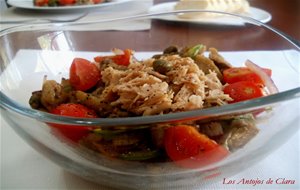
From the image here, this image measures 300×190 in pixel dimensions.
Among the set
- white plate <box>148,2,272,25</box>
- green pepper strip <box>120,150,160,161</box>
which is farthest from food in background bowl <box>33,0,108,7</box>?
green pepper strip <box>120,150,160,161</box>

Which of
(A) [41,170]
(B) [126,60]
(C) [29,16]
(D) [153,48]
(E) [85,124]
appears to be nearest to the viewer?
(E) [85,124]

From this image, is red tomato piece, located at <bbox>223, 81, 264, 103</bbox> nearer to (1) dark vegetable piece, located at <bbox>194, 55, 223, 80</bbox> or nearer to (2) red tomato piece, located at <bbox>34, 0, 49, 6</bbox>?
(1) dark vegetable piece, located at <bbox>194, 55, 223, 80</bbox>

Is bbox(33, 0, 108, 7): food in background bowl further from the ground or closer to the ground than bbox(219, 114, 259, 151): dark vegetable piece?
closer to the ground

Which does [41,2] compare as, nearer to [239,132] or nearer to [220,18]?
[220,18]

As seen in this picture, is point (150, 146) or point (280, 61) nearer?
point (150, 146)

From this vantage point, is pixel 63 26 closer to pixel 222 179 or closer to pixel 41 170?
pixel 41 170

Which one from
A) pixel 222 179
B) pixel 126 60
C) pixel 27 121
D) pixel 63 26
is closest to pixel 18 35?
pixel 63 26

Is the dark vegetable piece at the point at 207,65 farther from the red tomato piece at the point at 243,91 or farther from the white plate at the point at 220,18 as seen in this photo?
the white plate at the point at 220,18

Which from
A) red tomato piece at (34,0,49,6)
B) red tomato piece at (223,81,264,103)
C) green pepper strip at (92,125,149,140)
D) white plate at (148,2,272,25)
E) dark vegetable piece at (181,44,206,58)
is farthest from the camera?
red tomato piece at (34,0,49,6)
